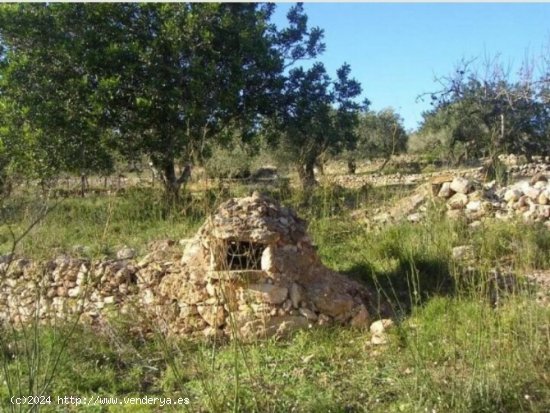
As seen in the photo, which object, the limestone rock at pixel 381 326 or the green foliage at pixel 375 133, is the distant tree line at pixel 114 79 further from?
the green foliage at pixel 375 133

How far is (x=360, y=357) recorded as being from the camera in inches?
136

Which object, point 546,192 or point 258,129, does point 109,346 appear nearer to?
point 546,192

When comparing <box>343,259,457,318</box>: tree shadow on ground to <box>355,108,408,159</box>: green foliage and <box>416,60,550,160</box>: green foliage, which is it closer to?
<box>416,60,550,160</box>: green foliage

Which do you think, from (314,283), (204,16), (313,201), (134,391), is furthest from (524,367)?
(204,16)

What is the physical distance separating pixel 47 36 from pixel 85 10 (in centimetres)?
84

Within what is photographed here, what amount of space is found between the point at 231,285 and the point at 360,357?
102 centimetres

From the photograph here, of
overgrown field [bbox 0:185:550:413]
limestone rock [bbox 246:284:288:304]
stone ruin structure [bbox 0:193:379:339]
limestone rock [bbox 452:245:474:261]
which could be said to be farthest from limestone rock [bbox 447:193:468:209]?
limestone rock [bbox 246:284:288:304]

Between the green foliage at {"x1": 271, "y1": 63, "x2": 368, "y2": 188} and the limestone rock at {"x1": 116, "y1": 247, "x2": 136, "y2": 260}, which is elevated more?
the green foliage at {"x1": 271, "y1": 63, "x2": 368, "y2": 188}

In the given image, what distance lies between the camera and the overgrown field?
2.54 metres

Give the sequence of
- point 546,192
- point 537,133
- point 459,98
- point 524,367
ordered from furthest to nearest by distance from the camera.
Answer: point 537,133 < point 459,98 < point 546,192 < point 524,367

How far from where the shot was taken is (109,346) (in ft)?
12.4

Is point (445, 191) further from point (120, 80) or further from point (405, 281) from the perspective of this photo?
point (120, 80)

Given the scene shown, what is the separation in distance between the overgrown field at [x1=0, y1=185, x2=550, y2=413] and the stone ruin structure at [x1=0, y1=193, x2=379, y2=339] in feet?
0.68

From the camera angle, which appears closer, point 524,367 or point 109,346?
point 524,367
